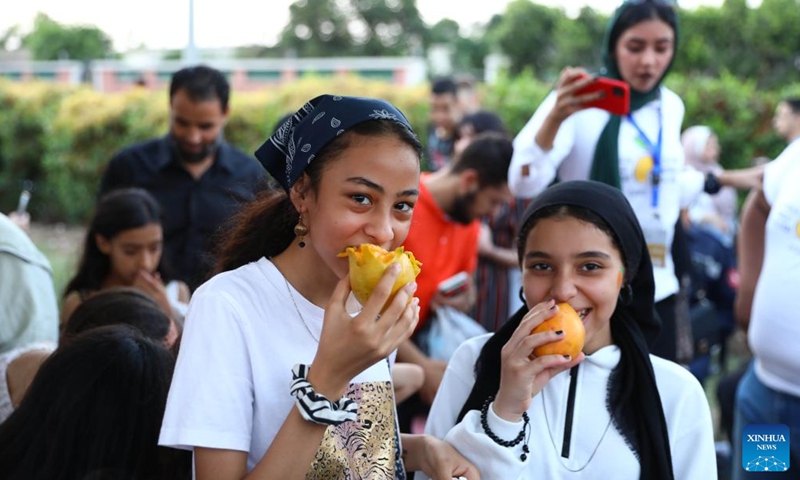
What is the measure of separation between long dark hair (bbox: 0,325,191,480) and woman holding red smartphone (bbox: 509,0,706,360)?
2023 millimetres

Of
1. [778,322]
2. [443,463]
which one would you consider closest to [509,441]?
[443,463]

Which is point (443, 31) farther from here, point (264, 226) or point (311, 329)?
point (311, 329)

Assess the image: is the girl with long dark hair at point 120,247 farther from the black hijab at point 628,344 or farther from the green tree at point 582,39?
the green tree at point 582,39

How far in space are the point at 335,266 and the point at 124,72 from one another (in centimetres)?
2309

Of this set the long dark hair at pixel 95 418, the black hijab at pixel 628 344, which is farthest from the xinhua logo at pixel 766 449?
the long dark hair at pixel 95 418

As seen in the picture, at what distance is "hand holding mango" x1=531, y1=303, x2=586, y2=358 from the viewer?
219 cm

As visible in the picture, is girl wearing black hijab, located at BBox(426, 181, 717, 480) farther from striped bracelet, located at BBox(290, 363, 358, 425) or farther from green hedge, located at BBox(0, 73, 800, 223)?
green hedge, located at BBox(0, 73, 800, 223)

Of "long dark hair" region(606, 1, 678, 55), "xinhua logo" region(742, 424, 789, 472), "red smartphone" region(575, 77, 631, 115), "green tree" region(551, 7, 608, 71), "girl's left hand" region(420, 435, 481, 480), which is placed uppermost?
"green tree" region(551, 7, 608, 71)

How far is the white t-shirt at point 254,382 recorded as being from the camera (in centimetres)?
173

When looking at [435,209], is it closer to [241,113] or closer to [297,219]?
[297,219]

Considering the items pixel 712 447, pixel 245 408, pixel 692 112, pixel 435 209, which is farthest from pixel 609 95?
pixel 692 112

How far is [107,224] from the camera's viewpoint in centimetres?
414

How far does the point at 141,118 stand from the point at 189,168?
889 cm

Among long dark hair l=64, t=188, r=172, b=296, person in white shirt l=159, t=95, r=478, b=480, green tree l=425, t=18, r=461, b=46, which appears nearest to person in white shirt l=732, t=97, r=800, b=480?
person in white shirt l=159, t=95, r=478, b=480
